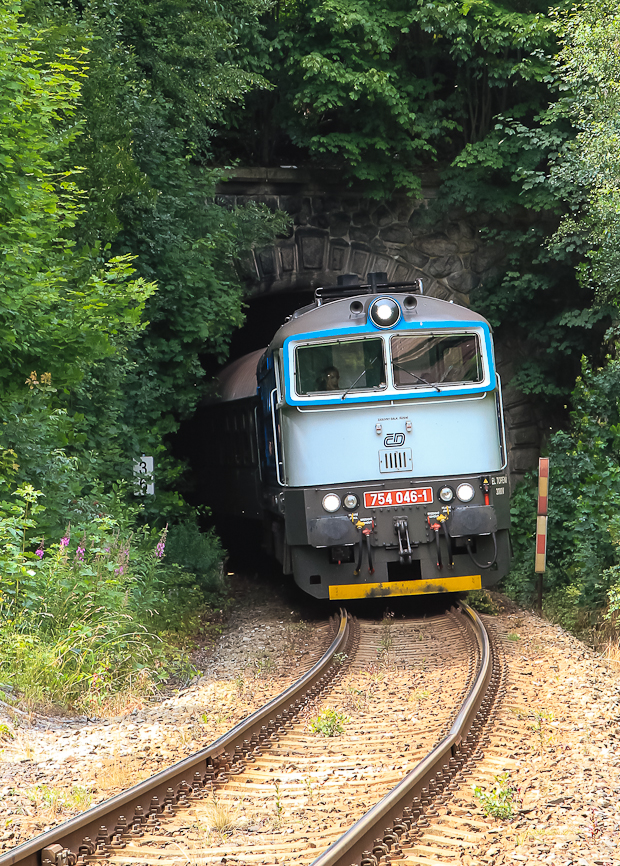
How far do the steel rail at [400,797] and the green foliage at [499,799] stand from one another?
32 cm

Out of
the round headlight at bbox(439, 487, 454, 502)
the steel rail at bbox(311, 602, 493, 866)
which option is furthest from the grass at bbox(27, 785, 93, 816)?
the round headlight at bbox(439, 487, 454, 502)

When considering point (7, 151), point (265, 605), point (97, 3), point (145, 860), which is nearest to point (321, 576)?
point (265, 605)

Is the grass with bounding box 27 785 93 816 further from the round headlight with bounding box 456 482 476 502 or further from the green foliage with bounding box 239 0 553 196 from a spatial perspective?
the green foliage with bounding box 239 0 553 196

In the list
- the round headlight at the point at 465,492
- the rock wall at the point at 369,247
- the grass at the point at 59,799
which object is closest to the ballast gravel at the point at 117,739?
the grass at the point at 59,799

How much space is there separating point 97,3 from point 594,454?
9.32m

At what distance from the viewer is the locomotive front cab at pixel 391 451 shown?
9508mm

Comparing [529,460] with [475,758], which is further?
[529,460]

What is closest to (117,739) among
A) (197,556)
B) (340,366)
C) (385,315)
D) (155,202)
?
(340,366)

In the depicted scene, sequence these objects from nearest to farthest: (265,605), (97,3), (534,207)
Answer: (97,3)
(265,605)
(534,207)

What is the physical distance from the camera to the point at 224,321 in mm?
13398

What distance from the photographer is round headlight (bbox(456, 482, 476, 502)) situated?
9.54 meters

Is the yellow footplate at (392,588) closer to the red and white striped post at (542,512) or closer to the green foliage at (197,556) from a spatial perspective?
the red and white striped post at (542,512)

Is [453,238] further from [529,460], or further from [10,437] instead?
[10,437]

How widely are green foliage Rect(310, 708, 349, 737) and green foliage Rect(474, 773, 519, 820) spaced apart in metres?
1.50
